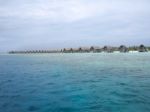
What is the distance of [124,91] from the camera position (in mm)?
20906

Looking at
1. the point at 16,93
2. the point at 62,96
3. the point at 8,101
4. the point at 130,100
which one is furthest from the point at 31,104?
the point at 130,100

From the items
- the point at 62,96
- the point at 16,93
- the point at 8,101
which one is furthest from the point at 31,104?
the point at 16,93

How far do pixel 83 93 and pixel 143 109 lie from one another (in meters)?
6.56

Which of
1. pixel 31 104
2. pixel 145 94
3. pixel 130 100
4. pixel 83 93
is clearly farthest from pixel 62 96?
pixel 145 94

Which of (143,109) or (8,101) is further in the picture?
(8,101)

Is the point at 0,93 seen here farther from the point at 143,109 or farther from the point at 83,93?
the point at 143,109

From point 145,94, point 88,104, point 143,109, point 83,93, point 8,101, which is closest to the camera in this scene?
point 143,109

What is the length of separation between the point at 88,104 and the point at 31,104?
3750 mm

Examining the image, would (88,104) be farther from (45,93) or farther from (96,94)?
(45,93)

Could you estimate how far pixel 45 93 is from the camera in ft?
68.2

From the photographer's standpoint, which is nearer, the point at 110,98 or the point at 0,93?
the point at 110,98

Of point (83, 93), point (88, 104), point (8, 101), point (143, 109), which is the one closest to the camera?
point (143, 109)

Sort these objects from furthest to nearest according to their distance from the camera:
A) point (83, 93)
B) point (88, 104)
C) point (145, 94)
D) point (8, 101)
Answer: point (83, 93)
point (145, 94)
point (8, 101)
point (88, 104)

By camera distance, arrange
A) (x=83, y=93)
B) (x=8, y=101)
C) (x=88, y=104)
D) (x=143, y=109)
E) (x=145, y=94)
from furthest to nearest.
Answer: (x=83, y=93)
(x=145, y=94)
(x=8, y=101)
(x=88, y=104)
(x=143, y=109)
